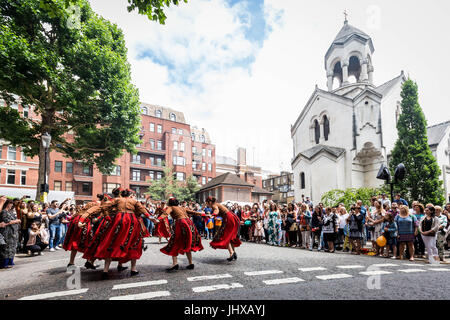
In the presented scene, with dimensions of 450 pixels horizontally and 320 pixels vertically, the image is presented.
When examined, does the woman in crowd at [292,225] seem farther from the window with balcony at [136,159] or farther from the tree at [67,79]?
the window with balcony at [136,159]

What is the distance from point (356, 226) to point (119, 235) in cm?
903

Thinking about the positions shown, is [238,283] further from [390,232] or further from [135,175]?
[135,175]

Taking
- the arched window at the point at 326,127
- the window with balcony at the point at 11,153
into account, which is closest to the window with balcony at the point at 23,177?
the window with balcony at the point at 11,153

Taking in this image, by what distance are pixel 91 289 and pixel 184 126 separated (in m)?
54.4

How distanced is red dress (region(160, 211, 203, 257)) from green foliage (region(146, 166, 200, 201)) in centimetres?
3988

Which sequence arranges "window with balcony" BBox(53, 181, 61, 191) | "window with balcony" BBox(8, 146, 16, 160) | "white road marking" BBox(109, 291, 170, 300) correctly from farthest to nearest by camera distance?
"window with balcony" BBox(53, 181, 61, 191) < "window with balcony" BBox(8, 146, 16, 160) < "white road marking" BBox(109, 291, 170, 300)

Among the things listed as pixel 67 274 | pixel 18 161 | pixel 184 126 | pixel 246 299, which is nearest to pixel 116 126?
pixel 67 274

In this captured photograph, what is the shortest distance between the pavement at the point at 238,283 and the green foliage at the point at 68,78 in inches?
486

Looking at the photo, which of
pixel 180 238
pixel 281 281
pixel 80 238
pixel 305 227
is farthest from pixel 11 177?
pixel 281 281

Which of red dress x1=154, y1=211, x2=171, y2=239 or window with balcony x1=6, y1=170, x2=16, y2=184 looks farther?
window with balcony x1=6, y1=170, x2=16, y2=184

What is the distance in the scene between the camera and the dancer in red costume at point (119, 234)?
601 cm

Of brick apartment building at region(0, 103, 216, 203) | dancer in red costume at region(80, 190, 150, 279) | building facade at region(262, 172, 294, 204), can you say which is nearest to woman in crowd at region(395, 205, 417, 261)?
dancer in red costume at region(80, 190, 150, 279)

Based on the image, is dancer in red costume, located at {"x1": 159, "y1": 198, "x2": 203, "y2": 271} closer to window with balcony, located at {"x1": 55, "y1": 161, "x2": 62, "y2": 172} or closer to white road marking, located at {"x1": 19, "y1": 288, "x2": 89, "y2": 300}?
white road marking, located at {"x1": 19, "y1": 288, "x2": 89, "y2": 300}

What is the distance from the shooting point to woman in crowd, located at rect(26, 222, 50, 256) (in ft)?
35.3
